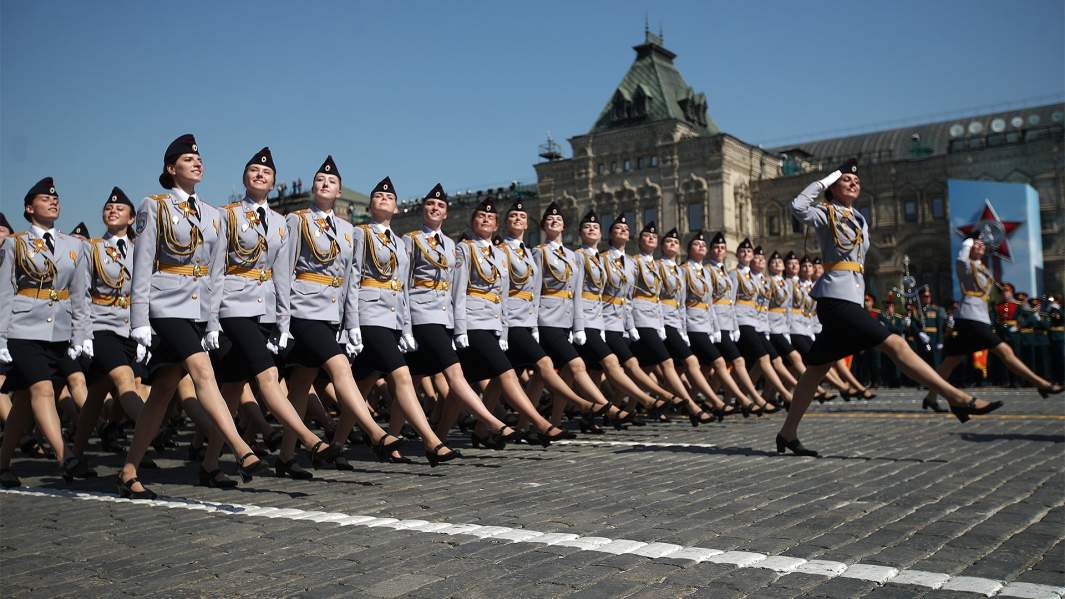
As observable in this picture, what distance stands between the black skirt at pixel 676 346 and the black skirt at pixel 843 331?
4082mm

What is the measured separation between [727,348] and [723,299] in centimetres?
76

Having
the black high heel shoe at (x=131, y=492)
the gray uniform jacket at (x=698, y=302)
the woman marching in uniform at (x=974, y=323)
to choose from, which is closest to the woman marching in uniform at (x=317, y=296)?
the black high heel shoe at (x=131, y=492)

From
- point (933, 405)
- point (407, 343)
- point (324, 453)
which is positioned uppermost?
point (407, 343)

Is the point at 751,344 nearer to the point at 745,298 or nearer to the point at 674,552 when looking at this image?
the point at 745,298

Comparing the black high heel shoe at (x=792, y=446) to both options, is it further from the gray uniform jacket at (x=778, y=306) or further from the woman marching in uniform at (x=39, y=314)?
the gray uniform jacket at (x=778, y=306)

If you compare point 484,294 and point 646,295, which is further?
point 646,295

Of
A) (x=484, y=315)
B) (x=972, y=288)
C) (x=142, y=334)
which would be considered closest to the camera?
(x=142, y=334)

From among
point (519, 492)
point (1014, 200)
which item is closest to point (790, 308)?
point (519, 492)

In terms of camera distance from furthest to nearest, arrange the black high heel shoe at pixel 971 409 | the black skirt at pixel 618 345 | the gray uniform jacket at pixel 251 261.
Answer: the black skirt at pixel 618 345 < the black high heel shoe at pixel 971 409 < the gray uniform jacket at pixel 251 261

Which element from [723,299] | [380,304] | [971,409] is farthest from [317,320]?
[723,299]

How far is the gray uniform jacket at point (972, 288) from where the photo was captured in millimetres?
10422

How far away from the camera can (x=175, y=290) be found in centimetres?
623

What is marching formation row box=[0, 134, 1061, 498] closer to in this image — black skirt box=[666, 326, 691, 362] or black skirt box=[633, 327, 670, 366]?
black skirt box=[633, 327, 670, 366]

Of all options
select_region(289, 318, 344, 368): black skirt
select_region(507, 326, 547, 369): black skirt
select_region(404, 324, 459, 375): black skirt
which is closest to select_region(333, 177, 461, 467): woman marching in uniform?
select_region(404, 324, 459, 375): black skirt
